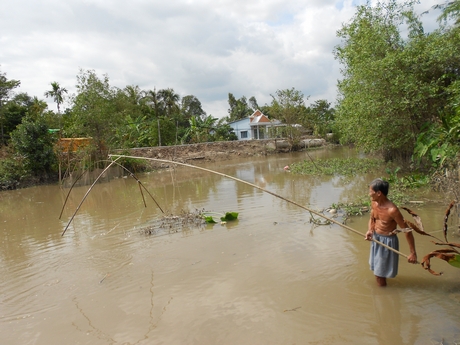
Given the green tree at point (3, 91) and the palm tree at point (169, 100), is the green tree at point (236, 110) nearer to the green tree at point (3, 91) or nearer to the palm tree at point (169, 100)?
the palm tree at point (169, 100)

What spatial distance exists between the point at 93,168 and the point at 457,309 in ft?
55.8

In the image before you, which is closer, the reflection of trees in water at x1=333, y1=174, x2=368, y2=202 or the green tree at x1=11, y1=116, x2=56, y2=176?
the reflection of trees in water at x1=333, y1=174, x2=368, y2=202

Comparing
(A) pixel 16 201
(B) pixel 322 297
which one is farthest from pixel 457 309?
(A) pixel 16 201

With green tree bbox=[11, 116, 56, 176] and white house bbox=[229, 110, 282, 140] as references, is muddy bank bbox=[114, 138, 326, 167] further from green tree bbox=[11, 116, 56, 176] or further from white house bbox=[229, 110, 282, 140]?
green tree bbox=[11, 116, 56, 176]

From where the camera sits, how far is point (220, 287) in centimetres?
458

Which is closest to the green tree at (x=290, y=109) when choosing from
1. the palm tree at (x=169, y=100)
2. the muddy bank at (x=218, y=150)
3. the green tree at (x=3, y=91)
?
the muddy bank at (x=218, y=150)

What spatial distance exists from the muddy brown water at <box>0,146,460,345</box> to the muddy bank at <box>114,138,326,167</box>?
17575mm

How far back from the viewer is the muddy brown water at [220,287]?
11.5 feet

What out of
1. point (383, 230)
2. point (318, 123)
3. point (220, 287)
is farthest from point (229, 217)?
point (318, 123)

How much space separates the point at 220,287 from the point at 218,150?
1039 inches

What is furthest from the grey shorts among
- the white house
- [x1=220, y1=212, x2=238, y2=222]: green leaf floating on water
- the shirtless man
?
the white house

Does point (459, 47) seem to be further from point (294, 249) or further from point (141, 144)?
point (141, 144)

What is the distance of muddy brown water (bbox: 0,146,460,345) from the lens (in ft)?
11.5

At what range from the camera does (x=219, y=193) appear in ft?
40.0
